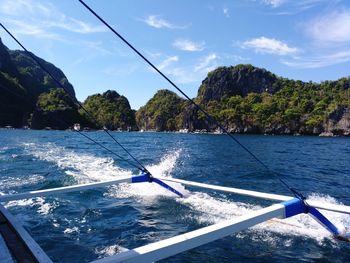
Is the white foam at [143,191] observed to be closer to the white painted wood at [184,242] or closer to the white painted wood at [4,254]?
the white painted wood at [184,242]

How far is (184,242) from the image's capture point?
13.7ft

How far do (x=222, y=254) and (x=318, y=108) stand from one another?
490 ft

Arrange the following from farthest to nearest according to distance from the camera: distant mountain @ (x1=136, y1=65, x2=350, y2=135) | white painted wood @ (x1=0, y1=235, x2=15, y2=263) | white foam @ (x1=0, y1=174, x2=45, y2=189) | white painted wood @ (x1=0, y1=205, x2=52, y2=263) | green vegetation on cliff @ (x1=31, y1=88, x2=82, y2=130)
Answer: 1. green vegetation on cliff @ (x1=31, y1=88, x2=82, y2=130)
2. distant mountain @ (x1=136, y1=65, x2=350, y2=135)
3. white foam @ (x1=0, y1=174, x2=45, y2=189)
4. white painted wood @ (x1=0, y1=205, x2=52, y2=263)
5. white painted wood @ (x1=0, y1=235, x2=15, y2=263)

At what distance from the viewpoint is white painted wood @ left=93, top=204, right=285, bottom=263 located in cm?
365

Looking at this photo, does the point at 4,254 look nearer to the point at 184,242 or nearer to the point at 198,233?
the point at 184,242

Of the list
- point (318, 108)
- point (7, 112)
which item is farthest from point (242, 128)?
point (7, 112)

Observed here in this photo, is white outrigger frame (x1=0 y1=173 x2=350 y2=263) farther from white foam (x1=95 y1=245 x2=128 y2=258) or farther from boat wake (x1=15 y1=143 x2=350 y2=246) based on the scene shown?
white foam (x1=95 y1=245 x2=128 y2=258)

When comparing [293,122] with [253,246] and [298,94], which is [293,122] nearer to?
[298,94]

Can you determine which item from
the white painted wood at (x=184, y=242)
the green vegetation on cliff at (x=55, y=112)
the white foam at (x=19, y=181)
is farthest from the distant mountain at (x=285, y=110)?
the white painted wood at (x=184, y=242)

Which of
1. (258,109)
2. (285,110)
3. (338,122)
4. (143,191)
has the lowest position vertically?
(143,191)

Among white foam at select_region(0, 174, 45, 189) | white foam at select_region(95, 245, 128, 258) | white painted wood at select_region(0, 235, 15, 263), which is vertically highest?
white painted wood at select_region(0, 235, 15, 263)

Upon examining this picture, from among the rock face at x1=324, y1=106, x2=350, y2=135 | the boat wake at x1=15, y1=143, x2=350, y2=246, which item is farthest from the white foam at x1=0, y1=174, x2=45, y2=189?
the rock face at x1=324, y1=106, x2=350, y2=135

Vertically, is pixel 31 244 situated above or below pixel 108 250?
above

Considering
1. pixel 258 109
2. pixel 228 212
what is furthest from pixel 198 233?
pixel 258 109
